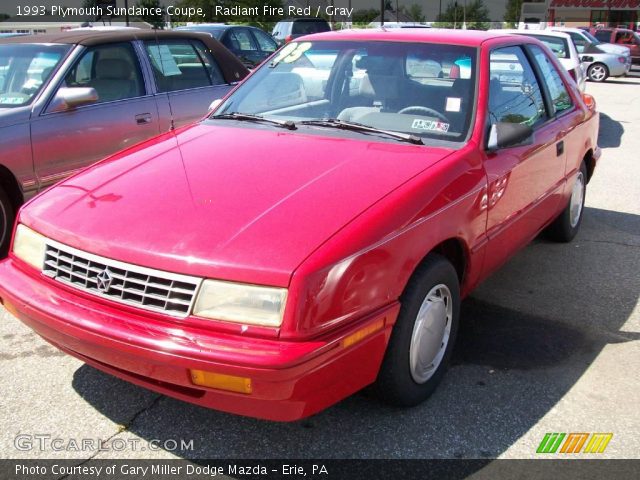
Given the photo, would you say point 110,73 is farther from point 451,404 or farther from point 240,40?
point 240,40

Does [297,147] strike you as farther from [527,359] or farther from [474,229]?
[527,359]

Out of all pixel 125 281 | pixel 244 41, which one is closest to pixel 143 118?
pixel 125 281

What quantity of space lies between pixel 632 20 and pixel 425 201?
174 feet

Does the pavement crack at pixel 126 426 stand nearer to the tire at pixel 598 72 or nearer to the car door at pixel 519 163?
the car door at pixel 519 163

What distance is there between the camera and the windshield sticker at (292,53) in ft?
13.4

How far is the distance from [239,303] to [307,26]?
19473 millimetres

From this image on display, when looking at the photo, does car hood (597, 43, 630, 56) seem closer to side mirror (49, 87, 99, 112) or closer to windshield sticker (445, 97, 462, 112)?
side mirror (49, 87, 99, 112)

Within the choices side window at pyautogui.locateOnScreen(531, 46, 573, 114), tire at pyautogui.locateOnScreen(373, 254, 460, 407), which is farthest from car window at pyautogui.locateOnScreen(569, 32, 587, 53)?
tire at pyautogui.locateOnScreen(373, 254, 460, 407)

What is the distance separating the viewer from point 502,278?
4520 millimetres

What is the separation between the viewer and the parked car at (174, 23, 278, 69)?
1266cm

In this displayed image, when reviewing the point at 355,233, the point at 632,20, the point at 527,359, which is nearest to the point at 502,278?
the point at 527,359

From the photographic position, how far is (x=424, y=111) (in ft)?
11.1

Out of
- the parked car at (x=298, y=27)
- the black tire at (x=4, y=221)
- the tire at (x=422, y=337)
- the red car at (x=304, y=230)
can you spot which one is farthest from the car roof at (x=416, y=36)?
the parked car at (x=298, y=27)

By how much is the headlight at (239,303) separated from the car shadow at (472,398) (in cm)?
68
